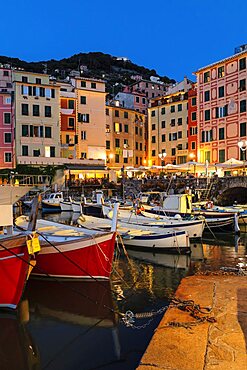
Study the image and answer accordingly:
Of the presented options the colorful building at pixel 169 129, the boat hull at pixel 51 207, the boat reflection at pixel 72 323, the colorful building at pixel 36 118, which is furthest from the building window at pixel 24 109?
the boat reflection at pixel 72 323

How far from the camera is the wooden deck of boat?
5836 millimetres

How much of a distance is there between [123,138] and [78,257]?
191 ft

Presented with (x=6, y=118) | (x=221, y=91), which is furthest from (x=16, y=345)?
(x=6, y=118)

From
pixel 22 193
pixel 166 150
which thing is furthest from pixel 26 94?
pixel 22 193

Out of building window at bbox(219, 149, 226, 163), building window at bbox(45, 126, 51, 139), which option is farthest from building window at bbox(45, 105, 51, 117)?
building window at bbox(219, 149, 226, 163)

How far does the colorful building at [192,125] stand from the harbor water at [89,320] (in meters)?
42.9

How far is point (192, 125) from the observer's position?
59531 mm

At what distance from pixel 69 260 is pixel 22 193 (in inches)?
121

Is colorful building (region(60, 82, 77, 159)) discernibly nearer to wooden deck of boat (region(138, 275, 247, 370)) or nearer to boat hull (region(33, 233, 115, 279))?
boat hull (region(33, 233, 115, 279))

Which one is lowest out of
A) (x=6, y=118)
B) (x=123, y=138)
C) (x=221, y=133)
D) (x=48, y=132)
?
(x=221, y=133)

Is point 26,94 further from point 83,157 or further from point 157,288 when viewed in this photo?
point 157,288

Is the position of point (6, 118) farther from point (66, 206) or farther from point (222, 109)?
point (222, 109)

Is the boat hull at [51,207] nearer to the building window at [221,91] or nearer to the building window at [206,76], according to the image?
the building window at [221,91]

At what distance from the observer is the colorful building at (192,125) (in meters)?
58.9
